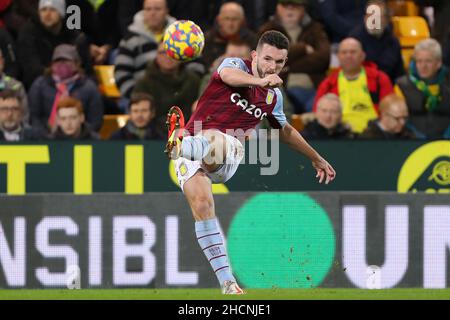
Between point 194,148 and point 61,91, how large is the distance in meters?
4.71

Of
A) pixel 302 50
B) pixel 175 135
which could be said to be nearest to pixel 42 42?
pixel 302 50

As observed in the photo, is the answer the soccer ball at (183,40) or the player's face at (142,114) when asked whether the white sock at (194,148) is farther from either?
the player's face at (142,114)

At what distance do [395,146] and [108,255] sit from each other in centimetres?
335

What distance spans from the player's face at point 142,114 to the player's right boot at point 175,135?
3393 millimetres

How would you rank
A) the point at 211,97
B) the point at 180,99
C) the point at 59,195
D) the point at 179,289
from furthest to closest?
the point at 180,99
the point at 59,195
the point at 179,289
the point at 211,97

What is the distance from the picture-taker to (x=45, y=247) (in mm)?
12227

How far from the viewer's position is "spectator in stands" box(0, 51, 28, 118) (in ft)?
46.4

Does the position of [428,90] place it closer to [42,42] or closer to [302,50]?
[302,50]

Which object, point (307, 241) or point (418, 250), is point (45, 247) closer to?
point (307, 241)

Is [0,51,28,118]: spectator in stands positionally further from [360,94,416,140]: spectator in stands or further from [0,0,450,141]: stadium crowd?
[360,94,416,140]: spectator in stands

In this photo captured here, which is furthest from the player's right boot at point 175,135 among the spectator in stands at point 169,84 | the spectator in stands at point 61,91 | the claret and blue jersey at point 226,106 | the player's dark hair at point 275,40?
the spectator in stands at point 61,91

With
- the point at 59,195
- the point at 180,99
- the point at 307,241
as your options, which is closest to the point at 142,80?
the point at 180,99

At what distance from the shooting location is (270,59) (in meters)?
9.95

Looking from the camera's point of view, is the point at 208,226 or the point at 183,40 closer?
the point at 208,226
